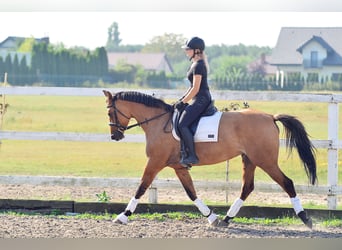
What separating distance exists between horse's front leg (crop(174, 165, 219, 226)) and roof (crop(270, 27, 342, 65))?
5257cm

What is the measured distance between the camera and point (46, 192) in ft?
39.9

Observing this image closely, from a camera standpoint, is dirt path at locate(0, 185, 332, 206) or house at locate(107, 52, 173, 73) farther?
house at locate(107, 52, 173, 73)

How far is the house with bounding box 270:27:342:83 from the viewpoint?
210ft

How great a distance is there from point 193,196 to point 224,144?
72 cm

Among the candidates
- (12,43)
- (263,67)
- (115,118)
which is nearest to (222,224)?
(115,118)

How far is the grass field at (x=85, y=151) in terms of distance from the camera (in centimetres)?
1573

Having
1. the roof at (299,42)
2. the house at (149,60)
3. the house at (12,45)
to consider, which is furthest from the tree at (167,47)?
the house at (12,45)

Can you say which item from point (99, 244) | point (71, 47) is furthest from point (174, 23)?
point (99, 244)

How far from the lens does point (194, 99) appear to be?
9422 mm

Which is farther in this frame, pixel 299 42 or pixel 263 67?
pixel 263 67

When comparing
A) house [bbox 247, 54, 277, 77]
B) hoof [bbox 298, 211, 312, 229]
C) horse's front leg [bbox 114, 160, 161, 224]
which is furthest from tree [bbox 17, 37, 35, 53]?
hoof [bbox 298, 211, 312, 229]

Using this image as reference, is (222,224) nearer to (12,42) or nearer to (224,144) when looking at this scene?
(224,144)

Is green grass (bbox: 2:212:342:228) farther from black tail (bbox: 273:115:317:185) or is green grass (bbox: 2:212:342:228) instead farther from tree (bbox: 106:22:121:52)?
tree (bbox: 106:22:121:52)

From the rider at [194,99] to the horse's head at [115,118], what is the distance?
0.76m
